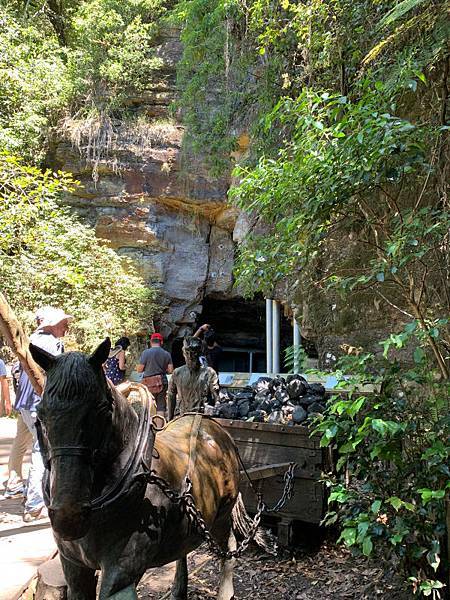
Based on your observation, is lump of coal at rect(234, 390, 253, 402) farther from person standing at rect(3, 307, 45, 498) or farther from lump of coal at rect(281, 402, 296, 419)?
person standing at rect(3, 307, 45, 498)

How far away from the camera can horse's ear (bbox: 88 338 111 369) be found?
1.82 metres

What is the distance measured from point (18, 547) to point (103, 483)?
253cm

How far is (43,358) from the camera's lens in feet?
5.97

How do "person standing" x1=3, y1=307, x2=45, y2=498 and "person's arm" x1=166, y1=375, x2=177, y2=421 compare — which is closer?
"person standing" x1=3, y1=307, x2=45, y2=498

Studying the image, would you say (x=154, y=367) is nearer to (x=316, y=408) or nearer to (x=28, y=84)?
(x=316, y=408)

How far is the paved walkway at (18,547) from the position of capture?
3.21 metres

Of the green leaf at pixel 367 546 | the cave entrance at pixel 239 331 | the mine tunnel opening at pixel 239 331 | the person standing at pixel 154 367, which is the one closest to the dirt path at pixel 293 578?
the green leaf at pixel 367 546

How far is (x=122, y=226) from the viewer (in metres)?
15.8

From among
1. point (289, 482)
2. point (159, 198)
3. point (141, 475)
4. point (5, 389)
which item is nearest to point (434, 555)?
point (289, 482)

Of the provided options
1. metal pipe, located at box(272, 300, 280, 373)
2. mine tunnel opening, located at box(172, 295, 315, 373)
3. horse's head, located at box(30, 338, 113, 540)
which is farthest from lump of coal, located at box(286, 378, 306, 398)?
mine tunnel opening, located at box(172, 295, 315, 373)

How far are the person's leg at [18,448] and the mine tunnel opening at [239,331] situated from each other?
11.8 metres

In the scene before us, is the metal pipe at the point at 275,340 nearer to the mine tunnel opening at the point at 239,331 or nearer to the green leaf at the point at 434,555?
the mine tunnel opening at the point at 239,331

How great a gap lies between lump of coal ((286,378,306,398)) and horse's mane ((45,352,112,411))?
3.38 m

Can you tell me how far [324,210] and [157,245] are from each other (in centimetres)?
1335
